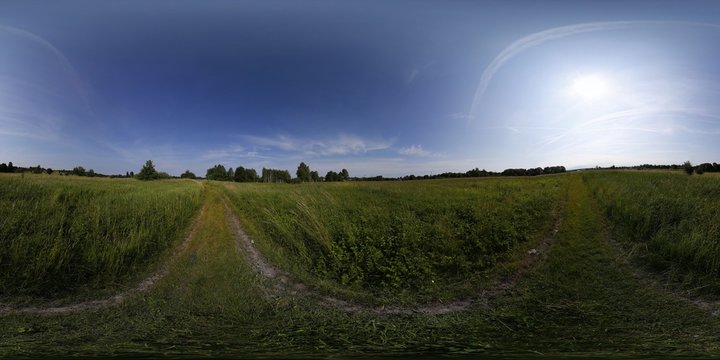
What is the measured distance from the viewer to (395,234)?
8.05 meters

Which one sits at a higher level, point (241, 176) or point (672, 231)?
point (241, 176)

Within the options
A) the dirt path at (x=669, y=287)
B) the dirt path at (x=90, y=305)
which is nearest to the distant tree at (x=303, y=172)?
the dirt path at (x=90, y=305)

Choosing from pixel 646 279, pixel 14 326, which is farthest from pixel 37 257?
pixel 646 279

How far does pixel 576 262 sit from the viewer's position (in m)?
6.74

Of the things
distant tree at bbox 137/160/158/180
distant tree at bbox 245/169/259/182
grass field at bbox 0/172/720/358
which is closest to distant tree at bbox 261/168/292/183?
distant tree at bbox 245/169/259/182

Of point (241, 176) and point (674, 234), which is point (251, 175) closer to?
point (241, 176)

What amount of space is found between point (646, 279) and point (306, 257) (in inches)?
267

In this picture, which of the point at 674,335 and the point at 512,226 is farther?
the point at 512,226

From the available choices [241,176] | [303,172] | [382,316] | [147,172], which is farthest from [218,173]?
[382,316]

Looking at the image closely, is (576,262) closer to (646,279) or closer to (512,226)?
(646,279)

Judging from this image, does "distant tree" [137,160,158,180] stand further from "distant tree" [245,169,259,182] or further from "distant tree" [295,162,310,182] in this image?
"distant tree" [295,162,310,182]

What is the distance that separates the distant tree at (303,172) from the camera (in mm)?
21109

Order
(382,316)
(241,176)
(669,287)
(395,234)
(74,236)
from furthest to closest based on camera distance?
(241,176) → (395,234) → (74,236) → (669,287) → (382,316)

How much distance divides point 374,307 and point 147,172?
75.5ft
